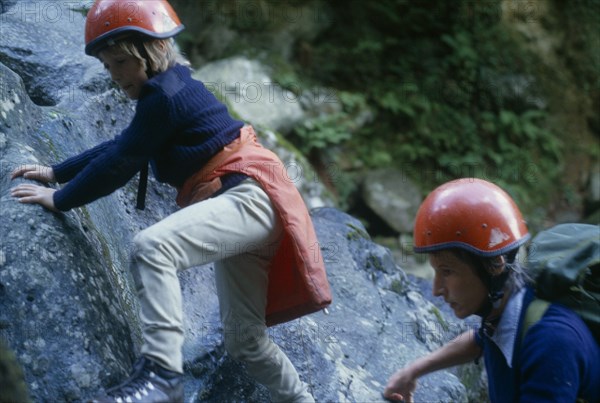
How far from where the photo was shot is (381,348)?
4.32 meters

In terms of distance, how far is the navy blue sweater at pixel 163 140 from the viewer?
3.11m

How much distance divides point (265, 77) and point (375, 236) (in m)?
2.66

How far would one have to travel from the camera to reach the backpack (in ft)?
8.38

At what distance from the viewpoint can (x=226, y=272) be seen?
3.38 meters

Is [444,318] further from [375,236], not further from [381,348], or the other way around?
[375,236]

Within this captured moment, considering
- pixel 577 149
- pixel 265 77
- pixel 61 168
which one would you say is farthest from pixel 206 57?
pixel 61 168

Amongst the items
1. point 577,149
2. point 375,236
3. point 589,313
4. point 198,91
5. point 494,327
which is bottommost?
point 375,236

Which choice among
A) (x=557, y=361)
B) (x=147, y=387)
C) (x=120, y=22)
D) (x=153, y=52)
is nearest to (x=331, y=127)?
(x=153, y=52)

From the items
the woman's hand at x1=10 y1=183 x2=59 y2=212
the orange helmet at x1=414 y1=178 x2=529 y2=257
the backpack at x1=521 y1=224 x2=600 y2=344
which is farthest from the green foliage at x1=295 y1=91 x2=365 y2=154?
the backpack at x1=521 y1=224 x2=600 y2=344

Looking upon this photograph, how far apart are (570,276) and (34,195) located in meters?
2.33

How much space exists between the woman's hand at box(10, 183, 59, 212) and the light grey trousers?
607 mm

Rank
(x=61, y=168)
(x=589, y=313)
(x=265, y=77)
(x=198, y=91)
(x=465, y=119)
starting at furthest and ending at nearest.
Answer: (x=465, y=119), (x=265, y=77), (x=61, y=168), (x=198, y=91), (x=589, y=313)

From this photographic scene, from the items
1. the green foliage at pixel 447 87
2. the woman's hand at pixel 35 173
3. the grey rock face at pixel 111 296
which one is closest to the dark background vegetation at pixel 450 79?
the green foliage at pixel 447 87

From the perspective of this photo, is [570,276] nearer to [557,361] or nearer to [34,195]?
[557,361]
